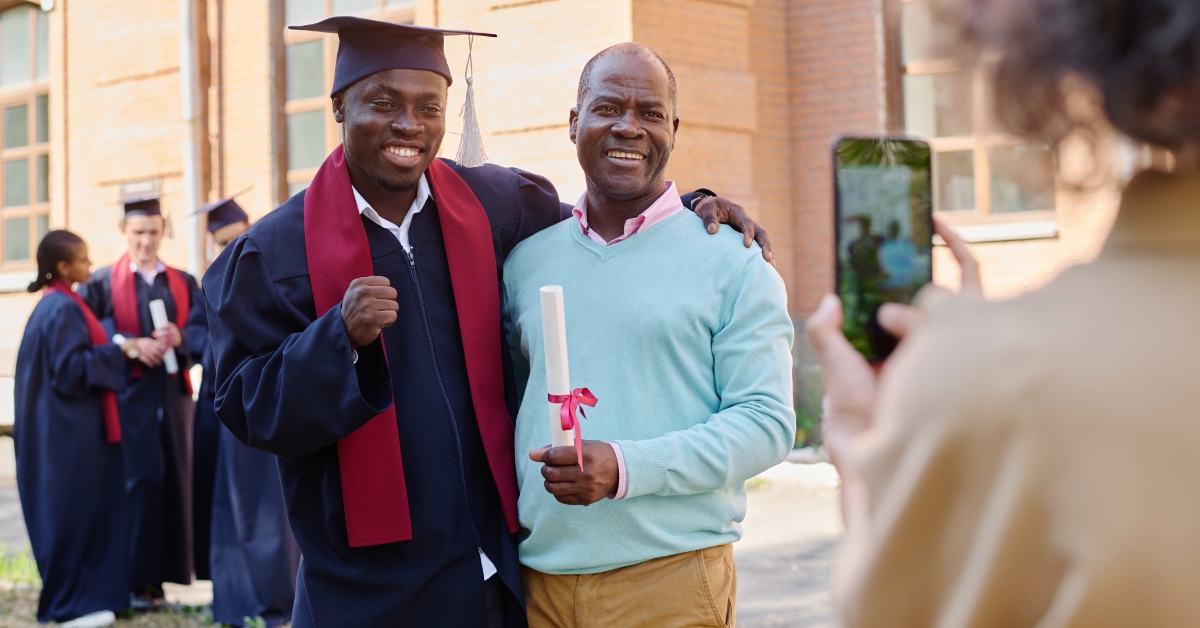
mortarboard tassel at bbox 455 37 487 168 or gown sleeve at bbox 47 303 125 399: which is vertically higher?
mortarboard tassel at bbox 455 37 487 168

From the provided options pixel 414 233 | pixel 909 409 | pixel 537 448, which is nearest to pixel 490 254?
pixel 414 233

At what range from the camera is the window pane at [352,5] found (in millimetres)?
10032

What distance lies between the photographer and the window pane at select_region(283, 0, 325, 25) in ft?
34.5

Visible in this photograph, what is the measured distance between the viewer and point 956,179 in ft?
28.6

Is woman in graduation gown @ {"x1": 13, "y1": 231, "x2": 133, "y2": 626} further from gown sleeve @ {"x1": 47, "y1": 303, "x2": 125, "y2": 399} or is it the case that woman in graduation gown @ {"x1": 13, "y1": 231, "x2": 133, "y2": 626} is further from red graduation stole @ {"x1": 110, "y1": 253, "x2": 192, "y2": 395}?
red graduation stole @ {"x1": 110, "y1": 253, "x2": 192, "y2": 395}

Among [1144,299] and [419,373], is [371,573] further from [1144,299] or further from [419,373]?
[1144,299]

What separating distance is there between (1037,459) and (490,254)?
6.52 ft

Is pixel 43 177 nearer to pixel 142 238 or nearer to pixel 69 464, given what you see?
pixel 142 238

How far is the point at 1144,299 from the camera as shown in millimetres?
941

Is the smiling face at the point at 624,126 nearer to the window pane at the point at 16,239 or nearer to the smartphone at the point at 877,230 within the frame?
the smartphone at the point at 877,230

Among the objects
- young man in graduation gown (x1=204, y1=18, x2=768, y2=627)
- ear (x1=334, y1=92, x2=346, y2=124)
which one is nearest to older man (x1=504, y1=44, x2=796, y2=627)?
young man in graduation gown (x1=204, y1=18, x2=768, y2=627)

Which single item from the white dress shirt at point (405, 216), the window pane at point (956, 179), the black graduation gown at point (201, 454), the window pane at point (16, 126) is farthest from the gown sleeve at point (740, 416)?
the window pane at point (16, 126)

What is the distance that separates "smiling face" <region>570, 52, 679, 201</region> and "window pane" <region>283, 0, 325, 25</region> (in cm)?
832

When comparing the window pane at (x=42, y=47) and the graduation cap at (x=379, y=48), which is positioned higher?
the window pane at (x=42, y=47)
